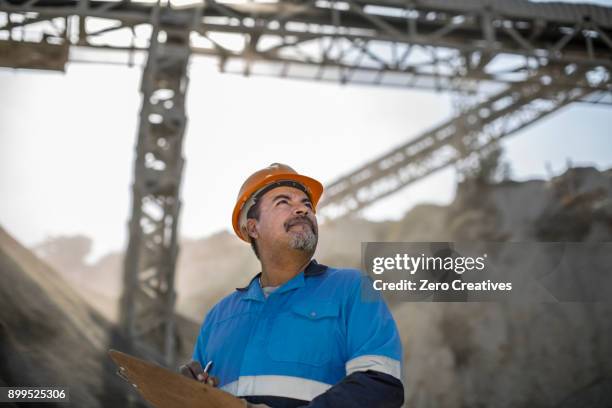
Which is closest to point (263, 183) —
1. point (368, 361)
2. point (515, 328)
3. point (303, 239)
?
point (303, 239)

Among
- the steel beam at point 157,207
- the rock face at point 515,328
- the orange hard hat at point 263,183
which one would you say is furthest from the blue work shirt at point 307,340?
the rock face at point 515,328

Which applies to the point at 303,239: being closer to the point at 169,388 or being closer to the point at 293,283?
the point at 293,283

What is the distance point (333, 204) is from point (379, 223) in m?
2.49

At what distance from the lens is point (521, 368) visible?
40.7 feet

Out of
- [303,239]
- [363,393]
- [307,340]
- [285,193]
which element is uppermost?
[285,193]

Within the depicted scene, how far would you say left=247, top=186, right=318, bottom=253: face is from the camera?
10.6ft

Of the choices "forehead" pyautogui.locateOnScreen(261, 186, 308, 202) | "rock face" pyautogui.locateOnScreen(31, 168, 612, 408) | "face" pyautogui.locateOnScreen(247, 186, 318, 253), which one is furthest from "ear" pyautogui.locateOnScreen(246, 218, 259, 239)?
"rock face" pyautogui.locateOnScreen(31, 168, 612, 408)

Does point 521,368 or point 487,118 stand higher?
point 487,118

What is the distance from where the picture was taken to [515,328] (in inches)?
513

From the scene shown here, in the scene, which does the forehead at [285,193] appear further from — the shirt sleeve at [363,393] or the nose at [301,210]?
the shirt sleeve at [363,393]

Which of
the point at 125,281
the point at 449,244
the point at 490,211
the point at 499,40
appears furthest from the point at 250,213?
the point at 490,211

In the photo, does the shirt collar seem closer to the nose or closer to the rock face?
the nose

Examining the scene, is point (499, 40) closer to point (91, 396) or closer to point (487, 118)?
point (487, 118)

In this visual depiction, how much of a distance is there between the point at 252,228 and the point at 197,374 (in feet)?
3.10
